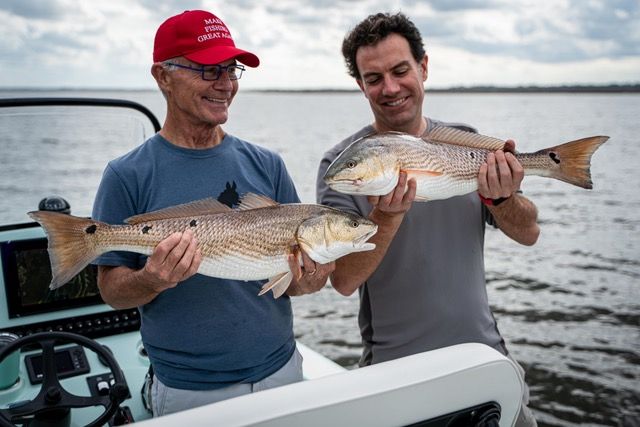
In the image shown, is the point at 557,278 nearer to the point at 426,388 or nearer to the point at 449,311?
the point at 449,311

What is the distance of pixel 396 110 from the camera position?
3242 millimetres

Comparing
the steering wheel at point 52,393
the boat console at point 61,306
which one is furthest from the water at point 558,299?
the steering wheel at point 52,393

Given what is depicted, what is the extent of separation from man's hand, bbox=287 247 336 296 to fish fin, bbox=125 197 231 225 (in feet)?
1.27

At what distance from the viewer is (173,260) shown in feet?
7.89

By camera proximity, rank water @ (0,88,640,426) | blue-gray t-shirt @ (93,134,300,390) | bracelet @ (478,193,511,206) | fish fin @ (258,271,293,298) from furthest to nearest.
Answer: water @ (0,88,640,426) → bracelet @ (478,193,511,206) → blue-gray t-shirt @ (93,134,300,390) → fish fin @ (258,271,293,298)

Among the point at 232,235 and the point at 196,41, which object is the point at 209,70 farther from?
the point at 232,235


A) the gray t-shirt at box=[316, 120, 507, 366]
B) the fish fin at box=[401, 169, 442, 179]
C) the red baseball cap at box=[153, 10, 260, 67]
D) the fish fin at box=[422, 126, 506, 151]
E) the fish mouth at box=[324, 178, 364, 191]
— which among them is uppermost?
the red baseball cap at box=[153, 10, 260, 67]

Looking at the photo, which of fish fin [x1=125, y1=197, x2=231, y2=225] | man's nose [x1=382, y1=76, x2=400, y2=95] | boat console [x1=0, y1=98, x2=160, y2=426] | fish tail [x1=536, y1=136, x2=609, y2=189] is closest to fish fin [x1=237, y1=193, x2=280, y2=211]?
fish fin [x1=125, y1=197, x2=231, y2=225]

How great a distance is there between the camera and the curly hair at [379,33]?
10.8 ft

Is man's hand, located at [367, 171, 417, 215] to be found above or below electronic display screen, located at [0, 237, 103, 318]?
above

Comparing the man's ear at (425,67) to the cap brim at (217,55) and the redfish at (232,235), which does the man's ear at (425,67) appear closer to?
the cap brim at (217,55)

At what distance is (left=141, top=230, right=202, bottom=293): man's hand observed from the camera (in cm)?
240

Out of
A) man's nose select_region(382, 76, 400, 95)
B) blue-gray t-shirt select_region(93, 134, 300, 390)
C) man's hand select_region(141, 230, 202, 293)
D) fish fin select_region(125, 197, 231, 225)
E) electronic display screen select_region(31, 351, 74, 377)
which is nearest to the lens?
man's hand select_region(141, 230, 202, 293)

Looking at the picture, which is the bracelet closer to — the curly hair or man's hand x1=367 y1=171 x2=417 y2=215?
man's hand x1=367 y1=171 x2=417 y2=215
